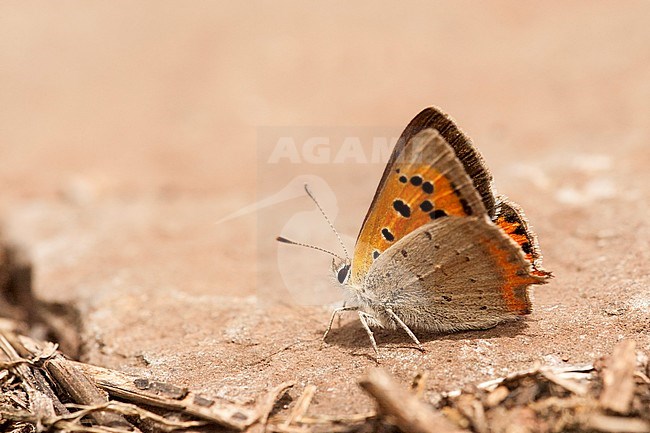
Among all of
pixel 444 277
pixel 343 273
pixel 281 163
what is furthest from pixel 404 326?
pixel 281 163

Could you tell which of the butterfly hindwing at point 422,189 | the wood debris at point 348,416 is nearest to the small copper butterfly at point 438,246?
the butterfly hindwing at point 422,189

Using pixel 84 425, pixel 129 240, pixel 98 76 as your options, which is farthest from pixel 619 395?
pixel 98 76

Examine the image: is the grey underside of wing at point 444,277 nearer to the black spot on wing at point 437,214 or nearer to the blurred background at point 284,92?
the black spot on wing at point 437,214

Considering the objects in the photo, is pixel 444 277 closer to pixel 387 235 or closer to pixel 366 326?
pixel 387 235

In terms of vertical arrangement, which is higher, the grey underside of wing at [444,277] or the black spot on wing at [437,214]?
the black spot on wing at [437,214]

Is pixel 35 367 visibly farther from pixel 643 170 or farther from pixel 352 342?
pixel 643 170

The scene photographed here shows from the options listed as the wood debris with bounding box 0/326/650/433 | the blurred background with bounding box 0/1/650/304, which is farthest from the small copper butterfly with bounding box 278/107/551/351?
the blurred background with bounding box 0/1/650/304
